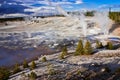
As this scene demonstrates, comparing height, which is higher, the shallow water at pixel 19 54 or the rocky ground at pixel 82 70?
the rocky ground at pixel 82 70

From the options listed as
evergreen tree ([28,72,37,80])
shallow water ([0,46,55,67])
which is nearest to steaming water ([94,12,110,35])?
shallow water ([0,46,55,67])

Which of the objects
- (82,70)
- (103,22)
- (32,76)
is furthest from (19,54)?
(103,22)

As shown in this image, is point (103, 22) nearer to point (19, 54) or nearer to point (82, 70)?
point (19, 54)

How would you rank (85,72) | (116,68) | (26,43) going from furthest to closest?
1. (26,43)
2. (116,68)
3. (85,72)

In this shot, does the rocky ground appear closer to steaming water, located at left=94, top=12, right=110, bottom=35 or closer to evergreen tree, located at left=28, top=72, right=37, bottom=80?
evergreen tree, located at left=28, top=72, right=37, bottom=80

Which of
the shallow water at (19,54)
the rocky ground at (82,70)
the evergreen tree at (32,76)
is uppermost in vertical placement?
the evergreen tree at (32,76)

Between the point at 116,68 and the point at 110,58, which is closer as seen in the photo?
the point at 116,68

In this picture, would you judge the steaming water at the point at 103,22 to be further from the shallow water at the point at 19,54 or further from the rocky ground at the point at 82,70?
the rocky ground at the point at 82,70

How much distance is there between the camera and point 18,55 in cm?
5041

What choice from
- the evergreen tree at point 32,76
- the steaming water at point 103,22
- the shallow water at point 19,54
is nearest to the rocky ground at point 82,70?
the evergreen tree at point 32,76

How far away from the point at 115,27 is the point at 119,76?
51152mm

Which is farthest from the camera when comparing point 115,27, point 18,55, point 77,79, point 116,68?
point 115,27

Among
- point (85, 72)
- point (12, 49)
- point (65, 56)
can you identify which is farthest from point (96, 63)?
point (12, 49)

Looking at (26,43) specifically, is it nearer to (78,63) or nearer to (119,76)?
(78,63)
